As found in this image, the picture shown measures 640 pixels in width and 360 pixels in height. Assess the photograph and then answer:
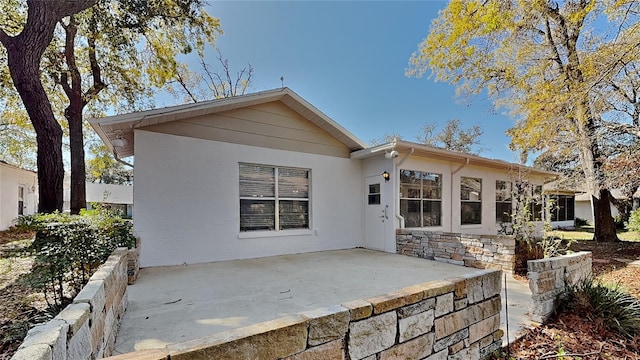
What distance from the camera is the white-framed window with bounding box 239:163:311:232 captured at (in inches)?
279

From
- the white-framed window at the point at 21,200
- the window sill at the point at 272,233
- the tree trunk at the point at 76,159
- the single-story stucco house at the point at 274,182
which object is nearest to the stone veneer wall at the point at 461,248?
the single-story stucco house at the point at 274,182

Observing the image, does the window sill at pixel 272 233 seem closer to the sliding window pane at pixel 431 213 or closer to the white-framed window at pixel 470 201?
the sliding window pane at pixel 431 213

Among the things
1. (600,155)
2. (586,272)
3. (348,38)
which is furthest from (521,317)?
(348,38)

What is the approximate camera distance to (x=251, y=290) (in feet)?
14.5

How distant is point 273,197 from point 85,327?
5768 millimetres

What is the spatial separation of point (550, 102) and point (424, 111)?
12304mm

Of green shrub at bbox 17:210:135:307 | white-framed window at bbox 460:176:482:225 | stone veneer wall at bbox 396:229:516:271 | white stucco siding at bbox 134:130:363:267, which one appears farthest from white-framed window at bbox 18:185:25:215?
white-framed window at bbox 460:176:482:225

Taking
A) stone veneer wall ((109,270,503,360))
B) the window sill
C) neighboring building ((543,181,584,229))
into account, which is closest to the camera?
stone veneer wall ((109,270,503,360))

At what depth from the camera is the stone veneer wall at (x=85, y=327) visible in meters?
1.21

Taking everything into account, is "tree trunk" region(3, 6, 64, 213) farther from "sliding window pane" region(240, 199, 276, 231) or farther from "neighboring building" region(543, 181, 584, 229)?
"neighboring building" region(543, 181, 584, 229)

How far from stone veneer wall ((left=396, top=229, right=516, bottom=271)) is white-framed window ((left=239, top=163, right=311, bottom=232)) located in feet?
8.79

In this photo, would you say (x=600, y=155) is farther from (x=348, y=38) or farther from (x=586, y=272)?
(x=348, y=38)

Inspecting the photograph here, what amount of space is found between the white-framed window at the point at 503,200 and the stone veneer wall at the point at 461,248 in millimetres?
5090

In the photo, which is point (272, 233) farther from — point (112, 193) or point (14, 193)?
point (112, 193)
